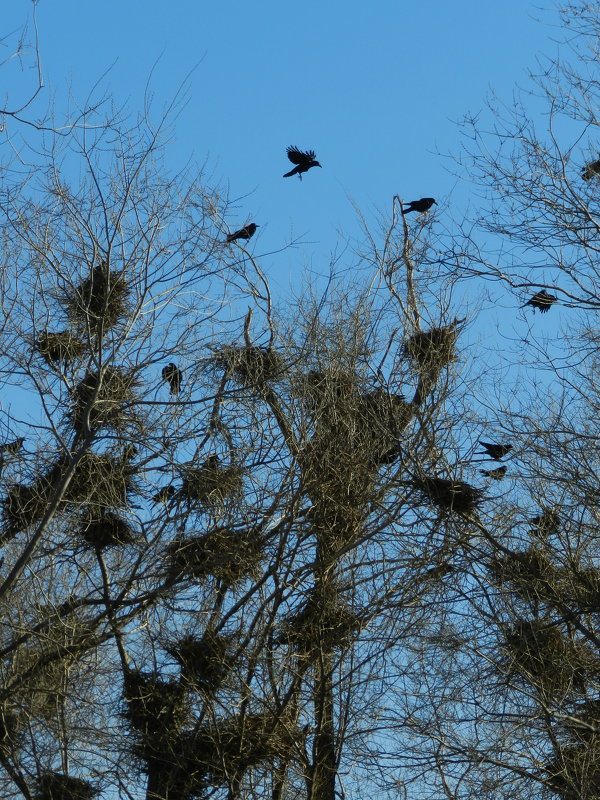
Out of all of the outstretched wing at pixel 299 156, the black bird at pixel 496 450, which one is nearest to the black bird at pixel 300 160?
the outstretched wing at pixel 299 156

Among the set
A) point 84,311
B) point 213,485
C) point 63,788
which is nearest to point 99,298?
point 84,311

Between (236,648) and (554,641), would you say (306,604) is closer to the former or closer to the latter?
(236,648)

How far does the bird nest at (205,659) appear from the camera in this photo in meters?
11.0

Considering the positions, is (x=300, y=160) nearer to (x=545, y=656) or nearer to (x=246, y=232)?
(x=246, y=232)

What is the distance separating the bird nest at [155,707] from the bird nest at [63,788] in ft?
2.19

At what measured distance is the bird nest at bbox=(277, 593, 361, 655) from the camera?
11.1m

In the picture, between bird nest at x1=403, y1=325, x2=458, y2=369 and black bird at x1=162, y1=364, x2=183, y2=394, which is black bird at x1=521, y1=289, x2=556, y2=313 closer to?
bird nest at x1=403, y1=325, x2=458, y2=369

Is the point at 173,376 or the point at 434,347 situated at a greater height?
the point at 434,347

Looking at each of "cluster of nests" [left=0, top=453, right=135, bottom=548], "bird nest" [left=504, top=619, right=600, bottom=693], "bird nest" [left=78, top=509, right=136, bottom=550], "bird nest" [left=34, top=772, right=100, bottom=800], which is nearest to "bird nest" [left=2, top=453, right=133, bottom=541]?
"cluster of nests" [left=0, top=453, right=135, bottom=548]

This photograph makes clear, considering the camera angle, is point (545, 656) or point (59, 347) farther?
point (59, 347)

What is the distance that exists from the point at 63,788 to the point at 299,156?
20.5 ft

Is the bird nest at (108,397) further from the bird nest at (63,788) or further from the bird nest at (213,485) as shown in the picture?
the bird nest at (63,788)

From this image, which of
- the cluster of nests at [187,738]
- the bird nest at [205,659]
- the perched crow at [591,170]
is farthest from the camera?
the bird nest at [205,659]

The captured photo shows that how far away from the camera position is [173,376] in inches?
457
